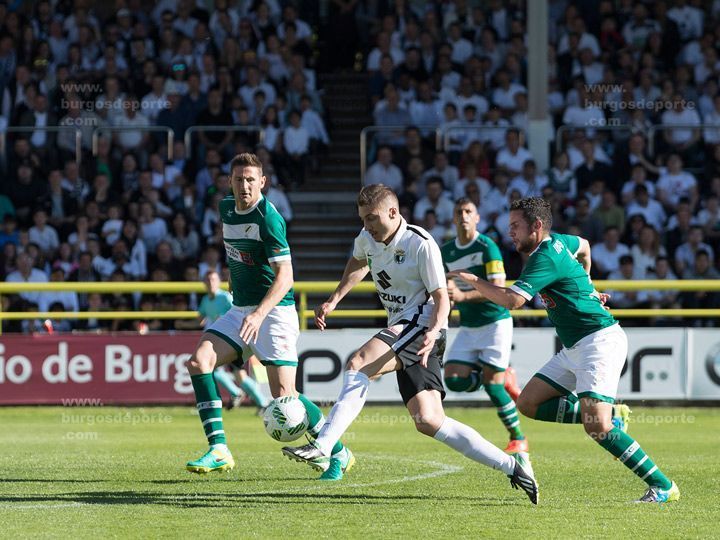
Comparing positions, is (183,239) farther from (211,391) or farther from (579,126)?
(211,391)

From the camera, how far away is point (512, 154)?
687 inches

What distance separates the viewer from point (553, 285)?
7820 millimetres

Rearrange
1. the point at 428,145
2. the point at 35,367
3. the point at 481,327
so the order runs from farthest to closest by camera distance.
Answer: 1. the point at 428,145
2. the point at 35,367
3. the point at 481,327

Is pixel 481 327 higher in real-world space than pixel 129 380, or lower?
higher

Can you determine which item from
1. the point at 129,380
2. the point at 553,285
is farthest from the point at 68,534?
the point at 129,380

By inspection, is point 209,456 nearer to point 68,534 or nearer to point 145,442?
point 68,534

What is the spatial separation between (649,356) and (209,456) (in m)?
7.87

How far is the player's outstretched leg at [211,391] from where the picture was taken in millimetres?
8508

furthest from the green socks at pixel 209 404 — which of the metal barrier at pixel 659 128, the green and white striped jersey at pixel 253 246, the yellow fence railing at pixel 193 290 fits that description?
the metal barrier at pixel 659 128

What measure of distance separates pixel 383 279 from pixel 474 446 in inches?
49.2

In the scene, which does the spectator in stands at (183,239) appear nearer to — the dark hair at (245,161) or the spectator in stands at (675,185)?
the spectator in stands at (675,185)

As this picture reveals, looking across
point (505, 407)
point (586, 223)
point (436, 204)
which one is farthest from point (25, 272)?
point (505, 407)

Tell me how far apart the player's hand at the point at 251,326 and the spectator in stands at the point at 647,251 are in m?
9.36

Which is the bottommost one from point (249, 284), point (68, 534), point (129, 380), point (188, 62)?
point (129, 380)
